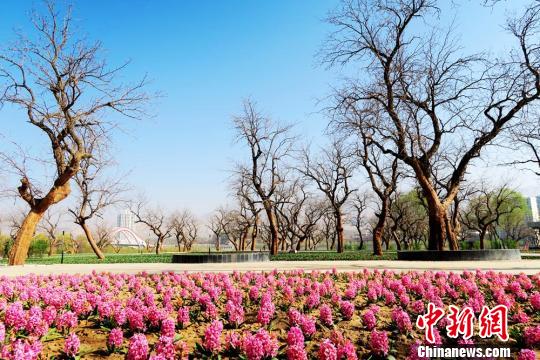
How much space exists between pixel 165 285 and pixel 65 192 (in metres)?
12.5

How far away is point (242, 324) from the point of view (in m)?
4.58

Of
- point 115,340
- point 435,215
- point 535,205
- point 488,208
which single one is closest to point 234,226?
point 488,208

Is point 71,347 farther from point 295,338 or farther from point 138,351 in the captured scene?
point 295,338

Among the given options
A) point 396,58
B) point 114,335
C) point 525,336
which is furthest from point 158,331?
point 396,58

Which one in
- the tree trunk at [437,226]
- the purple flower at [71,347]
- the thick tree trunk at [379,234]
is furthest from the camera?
the thick tree trunk at [379,234]

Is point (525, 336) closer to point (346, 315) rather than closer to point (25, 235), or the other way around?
point (346, 315)

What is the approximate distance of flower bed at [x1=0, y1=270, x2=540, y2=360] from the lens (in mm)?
3367

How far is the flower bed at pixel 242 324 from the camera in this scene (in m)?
3.37

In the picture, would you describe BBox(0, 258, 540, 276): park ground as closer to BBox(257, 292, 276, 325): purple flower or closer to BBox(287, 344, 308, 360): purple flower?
BBox(257, 292, 276, 325): purple flower

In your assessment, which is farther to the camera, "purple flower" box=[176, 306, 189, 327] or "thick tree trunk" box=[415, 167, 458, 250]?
"thick tree trunk" box=[415, 167, 458, 250]

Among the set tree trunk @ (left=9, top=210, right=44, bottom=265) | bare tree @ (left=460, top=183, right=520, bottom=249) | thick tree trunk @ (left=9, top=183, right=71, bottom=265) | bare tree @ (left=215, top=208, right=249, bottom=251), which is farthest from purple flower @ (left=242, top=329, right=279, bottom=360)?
bare tree @ (left=215, top=208, right=249, bottom=251)

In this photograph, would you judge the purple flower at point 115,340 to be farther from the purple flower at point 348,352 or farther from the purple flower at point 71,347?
the purple flower at point 348,352

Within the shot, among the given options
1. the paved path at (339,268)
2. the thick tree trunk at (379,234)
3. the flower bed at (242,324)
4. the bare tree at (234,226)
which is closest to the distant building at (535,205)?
the bare tree at (234,226)

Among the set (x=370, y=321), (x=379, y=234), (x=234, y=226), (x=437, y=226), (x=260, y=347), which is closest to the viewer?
(x=260, y=347)
